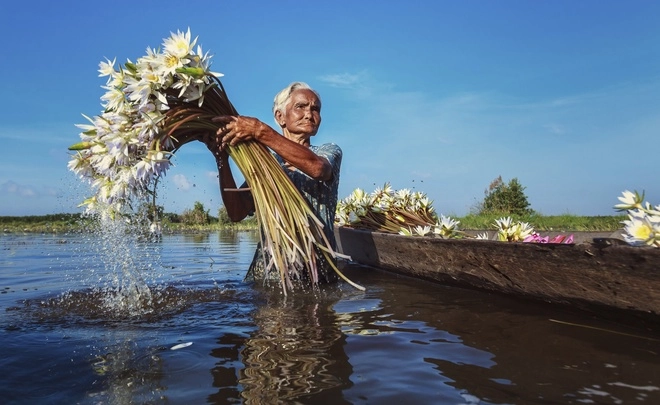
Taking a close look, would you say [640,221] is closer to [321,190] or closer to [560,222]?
[321,190]

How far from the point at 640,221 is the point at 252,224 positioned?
2234cm

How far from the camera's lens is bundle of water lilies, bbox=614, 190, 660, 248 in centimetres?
229

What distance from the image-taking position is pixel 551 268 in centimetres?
285

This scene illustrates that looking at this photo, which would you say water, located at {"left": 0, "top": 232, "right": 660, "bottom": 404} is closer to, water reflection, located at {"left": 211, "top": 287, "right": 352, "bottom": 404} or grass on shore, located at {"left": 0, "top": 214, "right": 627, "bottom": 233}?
water reflection, located at {"left": 211, "top": 287, "right": 352, "bottom": 404}

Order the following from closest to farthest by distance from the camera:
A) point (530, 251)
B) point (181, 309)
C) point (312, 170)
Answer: point (530, 251), point (181, 309), point (312, 170)

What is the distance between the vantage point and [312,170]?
360 cm

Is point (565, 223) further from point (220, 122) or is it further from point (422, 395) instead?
point (422, 395)

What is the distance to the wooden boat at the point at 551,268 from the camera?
230cm

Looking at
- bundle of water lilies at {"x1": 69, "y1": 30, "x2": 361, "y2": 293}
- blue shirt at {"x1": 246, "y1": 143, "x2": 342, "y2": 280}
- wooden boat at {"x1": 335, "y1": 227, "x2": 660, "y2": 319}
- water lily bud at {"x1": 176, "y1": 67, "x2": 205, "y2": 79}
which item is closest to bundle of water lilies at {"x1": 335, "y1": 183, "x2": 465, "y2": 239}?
wooden boat at {"x1": 335, "y1": 227, "x2": 660, "y2": 319}

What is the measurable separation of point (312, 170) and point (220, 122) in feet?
2.49

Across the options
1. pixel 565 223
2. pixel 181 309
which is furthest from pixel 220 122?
pixel 565 223

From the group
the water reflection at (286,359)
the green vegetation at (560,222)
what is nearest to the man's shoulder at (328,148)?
the water reflection at (286,359)

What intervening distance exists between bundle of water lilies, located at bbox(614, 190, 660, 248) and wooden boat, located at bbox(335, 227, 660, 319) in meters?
0.08

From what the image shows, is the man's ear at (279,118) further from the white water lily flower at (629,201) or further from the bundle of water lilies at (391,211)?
the white water lily flower at (629,201)
